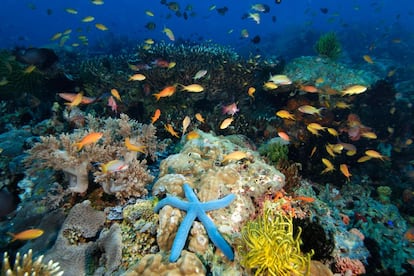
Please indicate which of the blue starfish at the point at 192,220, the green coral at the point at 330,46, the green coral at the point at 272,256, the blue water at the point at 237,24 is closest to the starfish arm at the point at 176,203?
the blue starfish at the point at 192,220

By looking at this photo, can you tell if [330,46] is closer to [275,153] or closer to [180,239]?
[275,153]

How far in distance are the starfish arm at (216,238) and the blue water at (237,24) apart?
1177 cm

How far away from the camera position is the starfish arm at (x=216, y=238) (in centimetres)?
303

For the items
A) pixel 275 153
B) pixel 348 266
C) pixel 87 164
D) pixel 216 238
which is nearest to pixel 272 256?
pixel 216 238

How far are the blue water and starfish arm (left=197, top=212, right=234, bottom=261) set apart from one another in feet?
38.6

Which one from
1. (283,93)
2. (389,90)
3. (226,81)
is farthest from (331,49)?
(226,81)

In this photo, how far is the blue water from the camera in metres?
28.9

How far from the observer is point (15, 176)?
525 centimetres

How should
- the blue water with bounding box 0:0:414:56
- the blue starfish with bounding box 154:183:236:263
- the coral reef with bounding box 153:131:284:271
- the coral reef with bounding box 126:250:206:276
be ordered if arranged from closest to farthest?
the coral reef with bounding box 126:250:206:276
the blue starfish with bounding box 154:183:236:263
the coral reef with bounding box 153:131:284:271
the blue water with bounding box 0:0:414:56

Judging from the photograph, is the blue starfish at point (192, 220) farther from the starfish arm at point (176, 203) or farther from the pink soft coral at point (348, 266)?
the pink soft coral at point (348, 266)

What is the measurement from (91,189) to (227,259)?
269 cm

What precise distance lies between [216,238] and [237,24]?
86.6m

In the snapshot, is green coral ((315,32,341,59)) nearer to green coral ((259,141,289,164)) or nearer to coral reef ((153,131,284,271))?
green coral ((259,141,289,164))

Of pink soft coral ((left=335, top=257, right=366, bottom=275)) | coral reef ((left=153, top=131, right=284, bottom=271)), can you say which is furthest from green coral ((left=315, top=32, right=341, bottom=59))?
pink soft coral ((left=335, top=257, right=366, bottom=275))
